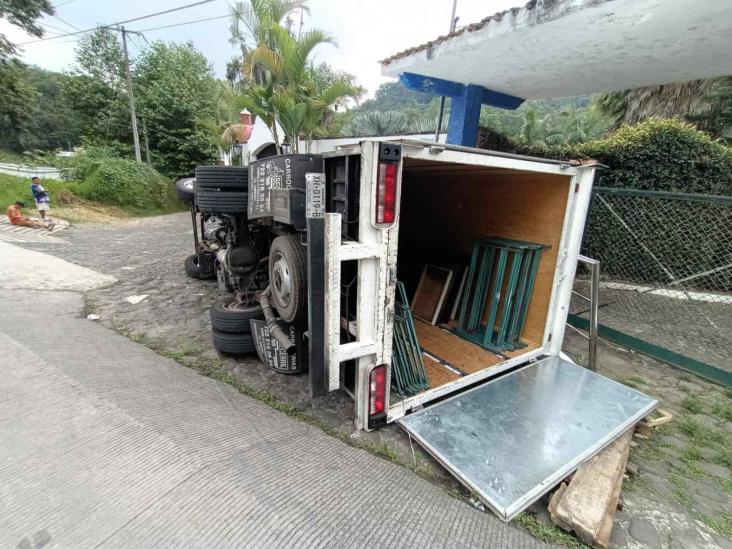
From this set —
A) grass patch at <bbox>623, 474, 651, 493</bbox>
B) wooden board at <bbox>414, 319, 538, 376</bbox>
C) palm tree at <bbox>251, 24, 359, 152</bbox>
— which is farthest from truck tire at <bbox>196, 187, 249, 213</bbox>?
palm tree at <bbox>251, 24, 359, 152</bbox>

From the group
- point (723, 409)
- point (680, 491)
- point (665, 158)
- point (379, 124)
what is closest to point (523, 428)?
point (680, 491)

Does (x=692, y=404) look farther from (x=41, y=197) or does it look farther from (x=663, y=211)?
(x=41, y=197)

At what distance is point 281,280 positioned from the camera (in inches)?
107

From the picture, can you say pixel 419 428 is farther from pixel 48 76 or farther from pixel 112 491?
pixel 48 76

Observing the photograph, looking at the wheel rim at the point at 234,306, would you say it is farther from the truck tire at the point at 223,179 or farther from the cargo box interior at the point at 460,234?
the cargo box interior at the point at 460,234

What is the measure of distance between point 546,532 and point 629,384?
7.89ft

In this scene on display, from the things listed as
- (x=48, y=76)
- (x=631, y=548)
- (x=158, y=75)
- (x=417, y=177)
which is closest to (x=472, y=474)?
(x=631, y=548)

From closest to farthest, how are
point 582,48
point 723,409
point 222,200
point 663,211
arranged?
point 723,409 < point 222,200 < point 582,48 < point 663,211

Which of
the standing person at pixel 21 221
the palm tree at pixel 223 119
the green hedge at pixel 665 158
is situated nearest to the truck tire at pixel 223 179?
the green hedge at pixel 665 158

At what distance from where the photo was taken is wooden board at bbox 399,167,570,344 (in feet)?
11.1

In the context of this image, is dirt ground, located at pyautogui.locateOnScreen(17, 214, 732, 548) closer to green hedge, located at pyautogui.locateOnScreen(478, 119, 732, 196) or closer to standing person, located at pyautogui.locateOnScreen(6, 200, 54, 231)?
green hedge, located at pyautogui.locateOnScreen(478, 119, 732, 196)

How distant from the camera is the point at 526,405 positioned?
2594 millimetres

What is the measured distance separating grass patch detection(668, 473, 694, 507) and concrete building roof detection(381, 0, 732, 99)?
3803mm

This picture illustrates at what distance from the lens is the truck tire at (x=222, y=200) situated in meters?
3.24
